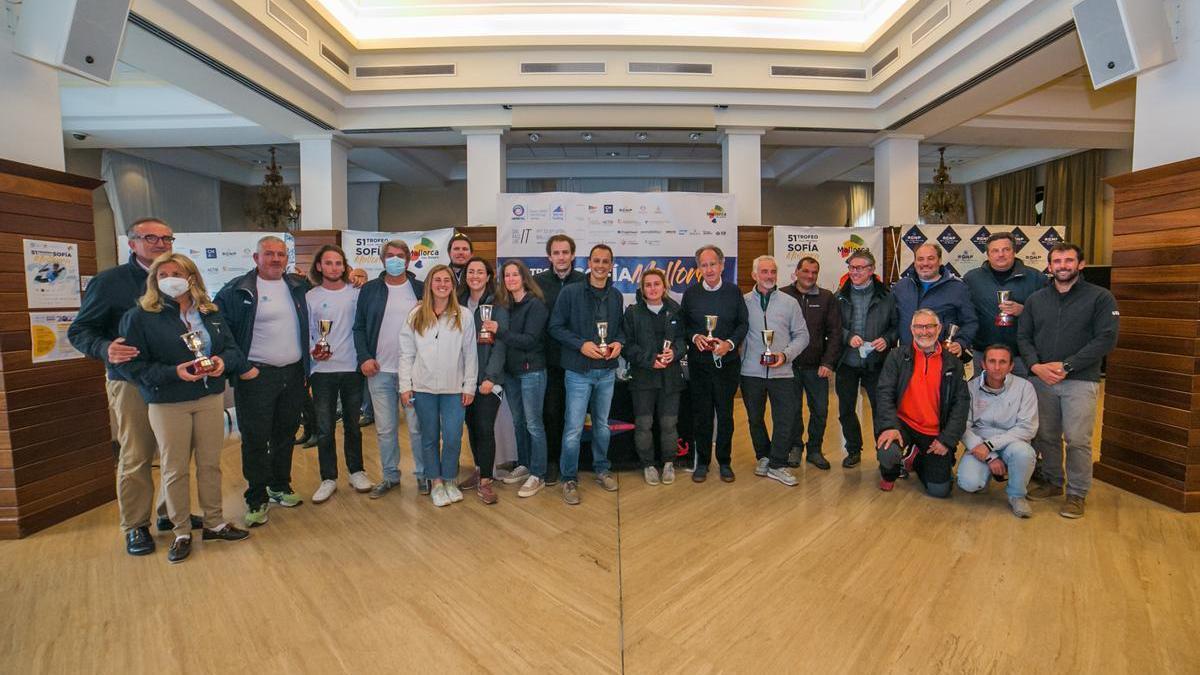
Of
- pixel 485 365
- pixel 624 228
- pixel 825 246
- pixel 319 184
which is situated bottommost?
pixel 485 365

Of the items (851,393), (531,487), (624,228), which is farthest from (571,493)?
(624,228)

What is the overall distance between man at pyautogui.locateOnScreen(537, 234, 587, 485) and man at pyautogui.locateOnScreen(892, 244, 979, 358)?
7.97 ft

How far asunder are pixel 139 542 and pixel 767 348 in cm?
390

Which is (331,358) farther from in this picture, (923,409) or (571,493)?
(923,409)

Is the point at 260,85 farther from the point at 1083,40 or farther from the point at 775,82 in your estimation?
the point at 1083,40

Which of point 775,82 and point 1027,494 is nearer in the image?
point 1027,494

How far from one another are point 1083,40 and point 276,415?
243 inches

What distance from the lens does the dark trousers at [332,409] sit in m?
3.60

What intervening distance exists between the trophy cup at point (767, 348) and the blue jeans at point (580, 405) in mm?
1020

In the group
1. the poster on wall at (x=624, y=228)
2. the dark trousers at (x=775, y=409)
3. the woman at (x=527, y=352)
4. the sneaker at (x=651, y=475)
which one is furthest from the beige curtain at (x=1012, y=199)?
the woman at (x=527, y=352)

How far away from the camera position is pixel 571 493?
143 inches

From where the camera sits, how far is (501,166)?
736cm

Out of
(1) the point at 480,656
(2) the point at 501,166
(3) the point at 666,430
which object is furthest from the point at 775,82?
(1) the point at 480,656

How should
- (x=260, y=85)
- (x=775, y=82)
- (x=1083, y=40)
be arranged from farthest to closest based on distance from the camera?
(x=775, y=82) < (x=260, y=85) < (x=1083, y=40)
